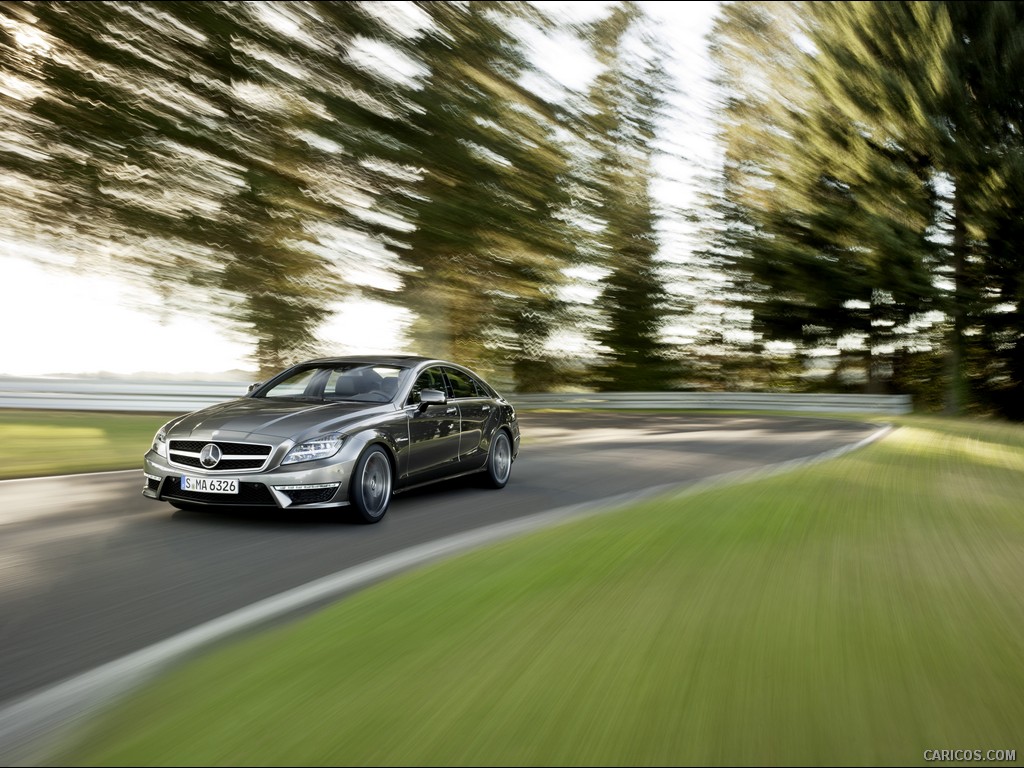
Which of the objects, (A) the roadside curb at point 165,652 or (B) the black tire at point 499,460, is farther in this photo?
(B) the black tire at point 499,460

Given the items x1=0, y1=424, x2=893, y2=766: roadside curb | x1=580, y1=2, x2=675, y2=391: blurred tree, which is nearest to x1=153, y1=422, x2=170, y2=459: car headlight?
x1=0, y1=424, x2=893, y2=766: roadside curb

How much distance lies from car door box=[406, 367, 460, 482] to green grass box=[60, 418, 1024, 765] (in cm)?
252

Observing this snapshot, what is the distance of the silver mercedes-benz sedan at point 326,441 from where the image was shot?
25.4ft

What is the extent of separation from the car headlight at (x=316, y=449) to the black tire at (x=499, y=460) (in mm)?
2861

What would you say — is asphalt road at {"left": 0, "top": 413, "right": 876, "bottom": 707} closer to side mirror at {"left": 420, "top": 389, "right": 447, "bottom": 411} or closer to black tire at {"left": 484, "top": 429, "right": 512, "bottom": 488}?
black tire at {"left": 484, "top": 429, "right": 512, "bottom": 488}

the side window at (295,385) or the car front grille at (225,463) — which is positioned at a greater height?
the side window at (295,385)

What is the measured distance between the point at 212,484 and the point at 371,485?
1317mm

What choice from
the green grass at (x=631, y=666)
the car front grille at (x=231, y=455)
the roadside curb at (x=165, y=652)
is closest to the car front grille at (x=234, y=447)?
the car front grille at (x=231, y=455)

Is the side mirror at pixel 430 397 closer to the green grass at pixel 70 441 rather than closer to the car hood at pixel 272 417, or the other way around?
the car hood at pixel 272 417

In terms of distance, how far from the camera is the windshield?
9148mm

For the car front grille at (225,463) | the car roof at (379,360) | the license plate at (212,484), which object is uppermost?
the car roof at (379,360)

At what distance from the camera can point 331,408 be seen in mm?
8555

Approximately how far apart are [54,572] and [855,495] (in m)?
6.97

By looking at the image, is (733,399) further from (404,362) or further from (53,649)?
(53,649)
